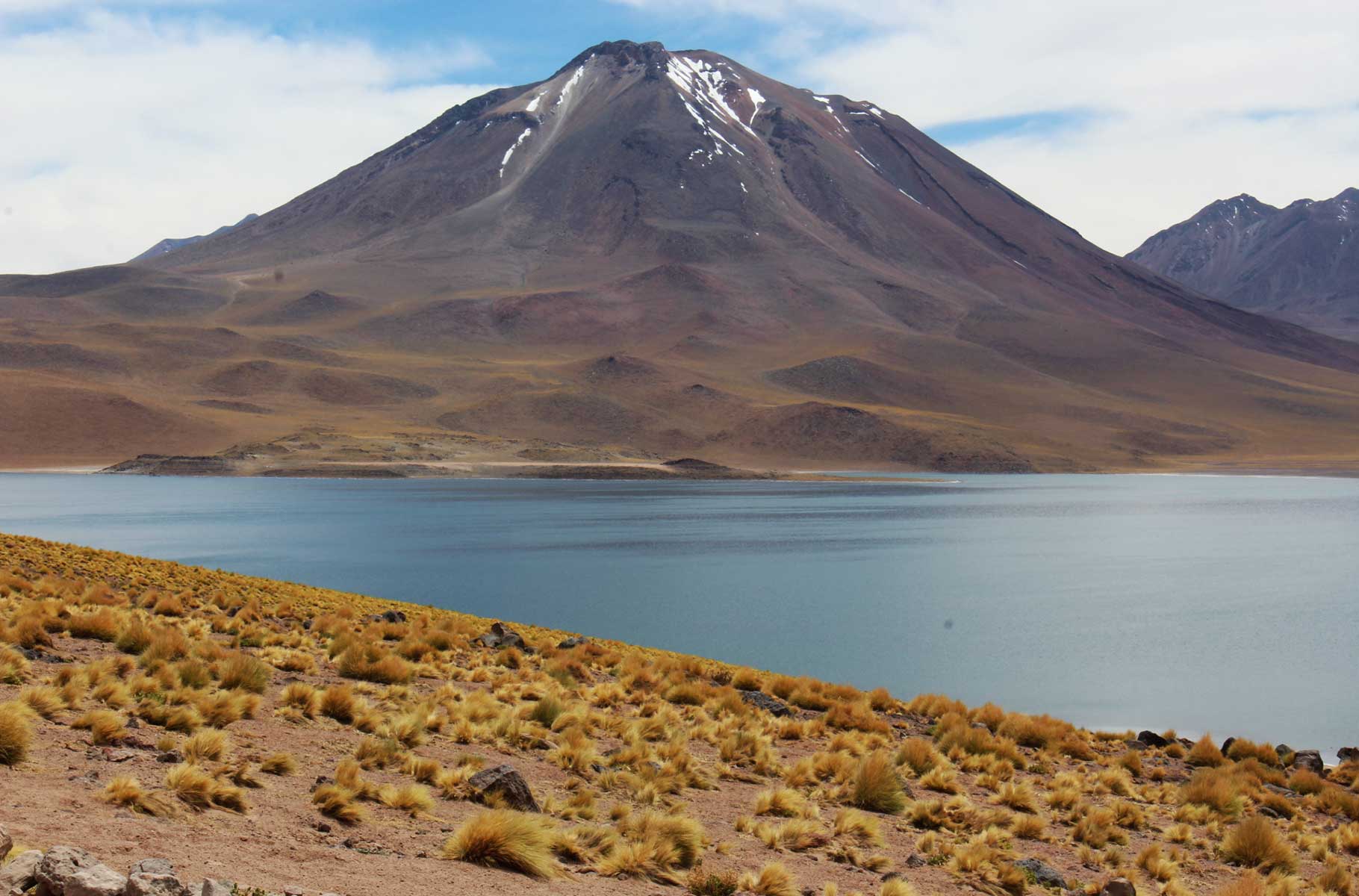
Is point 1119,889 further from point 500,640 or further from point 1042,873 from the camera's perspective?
point 500,640

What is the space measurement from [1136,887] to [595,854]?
15.6 ft

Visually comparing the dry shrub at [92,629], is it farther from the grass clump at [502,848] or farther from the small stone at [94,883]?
the small stone at [94,883]

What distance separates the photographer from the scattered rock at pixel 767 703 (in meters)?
16.2

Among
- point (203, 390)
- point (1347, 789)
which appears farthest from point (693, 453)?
point (1347, 789)

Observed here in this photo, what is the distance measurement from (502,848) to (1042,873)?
15.9 feet

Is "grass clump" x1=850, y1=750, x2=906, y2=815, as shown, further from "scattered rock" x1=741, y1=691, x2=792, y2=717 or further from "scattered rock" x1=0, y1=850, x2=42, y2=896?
"scattered rock" x1=0, y1=850, x2=42, y2=896

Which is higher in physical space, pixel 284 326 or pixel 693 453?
pixel 284 326

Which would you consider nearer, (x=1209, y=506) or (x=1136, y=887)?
(x=1136, y=887)

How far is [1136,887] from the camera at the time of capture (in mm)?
10055

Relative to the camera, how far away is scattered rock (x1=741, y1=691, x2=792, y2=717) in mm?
16203

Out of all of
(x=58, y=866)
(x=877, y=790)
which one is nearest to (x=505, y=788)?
(x=877, y=790)

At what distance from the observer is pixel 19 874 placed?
5.80m

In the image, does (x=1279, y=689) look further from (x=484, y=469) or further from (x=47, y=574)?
(x=484, y=469)

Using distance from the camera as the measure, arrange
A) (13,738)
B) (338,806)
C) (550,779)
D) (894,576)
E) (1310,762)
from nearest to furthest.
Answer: (13,738)
(338,806)
(550,779)
(1310,762)
(894,576)
